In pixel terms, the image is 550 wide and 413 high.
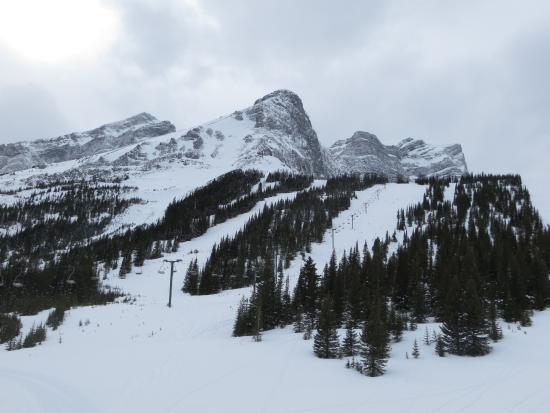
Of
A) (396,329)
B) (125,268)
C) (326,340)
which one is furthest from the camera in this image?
(125,268)

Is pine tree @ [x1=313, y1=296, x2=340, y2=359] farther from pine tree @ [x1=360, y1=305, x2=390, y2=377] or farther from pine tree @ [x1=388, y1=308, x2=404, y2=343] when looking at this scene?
pine tree @ [x1=388, y1=308, x2=404, y2=343]

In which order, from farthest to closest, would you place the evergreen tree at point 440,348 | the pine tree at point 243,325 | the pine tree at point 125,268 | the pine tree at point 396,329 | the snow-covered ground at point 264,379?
the pine tree at point 125,268 < the pine tree at point 243,325 < the pine tree at point 396,329 < the evergreen tree at point 440,348 < the snow-covered ground at point 264,379

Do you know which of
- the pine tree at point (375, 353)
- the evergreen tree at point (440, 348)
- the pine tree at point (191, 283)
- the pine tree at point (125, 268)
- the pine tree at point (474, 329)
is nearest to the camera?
the pine tree at point (375, 353)

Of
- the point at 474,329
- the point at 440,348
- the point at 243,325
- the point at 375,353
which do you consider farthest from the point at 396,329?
the point at 243,325

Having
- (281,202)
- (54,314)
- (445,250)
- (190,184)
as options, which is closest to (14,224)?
(190,184)

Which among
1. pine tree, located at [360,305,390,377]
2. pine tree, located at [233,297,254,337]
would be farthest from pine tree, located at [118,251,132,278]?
pine tree, located at [360,305,390,377]

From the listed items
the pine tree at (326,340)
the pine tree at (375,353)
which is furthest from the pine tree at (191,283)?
the pine tree at (375,353)

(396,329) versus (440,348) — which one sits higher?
(396,329)

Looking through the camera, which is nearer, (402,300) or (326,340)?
(326,340)

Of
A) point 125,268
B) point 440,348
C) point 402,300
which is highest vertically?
point 125,268

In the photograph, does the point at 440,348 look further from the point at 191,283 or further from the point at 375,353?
the point at 191,283

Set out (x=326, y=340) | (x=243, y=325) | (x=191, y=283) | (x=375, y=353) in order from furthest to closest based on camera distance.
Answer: (x=191, y=283) → (x=243, y=325) → (x=326, y=340) → (x=375, y=353)

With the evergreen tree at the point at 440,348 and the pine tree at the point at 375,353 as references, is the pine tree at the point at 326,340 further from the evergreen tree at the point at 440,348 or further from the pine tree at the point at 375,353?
the evergreen tree at the point at 440,348

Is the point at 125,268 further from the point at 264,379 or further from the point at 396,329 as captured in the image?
the point at 264,379
